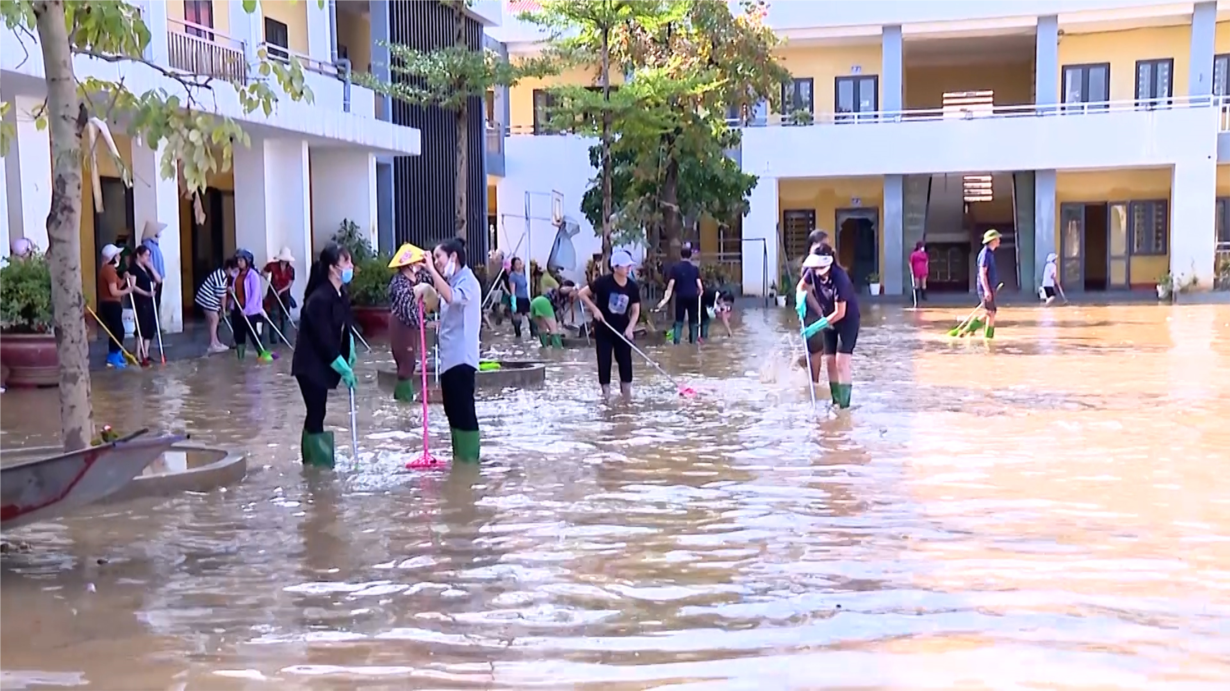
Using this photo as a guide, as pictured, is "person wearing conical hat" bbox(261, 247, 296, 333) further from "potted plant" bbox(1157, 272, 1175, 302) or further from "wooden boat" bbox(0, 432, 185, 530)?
"potted plant" bbox(1157, 272, 1175, 302)

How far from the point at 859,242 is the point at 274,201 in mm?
20507

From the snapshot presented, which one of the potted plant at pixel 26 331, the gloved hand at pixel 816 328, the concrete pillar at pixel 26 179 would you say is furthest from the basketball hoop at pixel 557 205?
the gloved hand at pixel 816 328

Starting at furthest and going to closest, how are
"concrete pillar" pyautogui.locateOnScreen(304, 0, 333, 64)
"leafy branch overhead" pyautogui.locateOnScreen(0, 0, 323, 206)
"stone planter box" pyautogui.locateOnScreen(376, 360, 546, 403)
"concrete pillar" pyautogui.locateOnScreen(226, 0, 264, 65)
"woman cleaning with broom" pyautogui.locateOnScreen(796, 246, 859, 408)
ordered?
"concrete pillar" pyautogui.locateOnScreen(304, 0, 333, 64) → "concrete pillar" pyautogui.locateOnScreen(226, 0, 264, 65) → "stone planter box" pyautogui.locateOnScreen(376, 360, 546, 403) → "woman cleaning with broom" pyautogui.locateOnScreen(796, 246, 859, 408) → "leafy branch overhead" pyautogui.locateOnScreen(0, 0, 323, 206)

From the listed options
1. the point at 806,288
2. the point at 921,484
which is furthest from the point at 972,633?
the point at 806,288

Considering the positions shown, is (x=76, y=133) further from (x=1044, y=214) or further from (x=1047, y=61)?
(x=1047, y=61)

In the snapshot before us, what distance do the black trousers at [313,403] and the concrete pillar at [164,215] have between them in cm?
1096

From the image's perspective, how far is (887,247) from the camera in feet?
114

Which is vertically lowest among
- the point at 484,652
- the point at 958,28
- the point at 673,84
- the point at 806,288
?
the point at 484,652

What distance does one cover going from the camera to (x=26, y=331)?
565 inches

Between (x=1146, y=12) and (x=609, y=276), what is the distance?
2537 cm

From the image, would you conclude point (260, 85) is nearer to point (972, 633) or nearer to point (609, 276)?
point (972, 633)

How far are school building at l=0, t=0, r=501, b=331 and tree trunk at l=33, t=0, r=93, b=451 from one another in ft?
28.7

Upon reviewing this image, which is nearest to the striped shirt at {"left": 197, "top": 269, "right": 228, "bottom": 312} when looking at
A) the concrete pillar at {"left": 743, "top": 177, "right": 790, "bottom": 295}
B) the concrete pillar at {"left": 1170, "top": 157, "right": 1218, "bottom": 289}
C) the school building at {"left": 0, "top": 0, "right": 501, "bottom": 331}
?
the school building at {"left": 0, "top": 0, "right": 501, "bottom": 331}

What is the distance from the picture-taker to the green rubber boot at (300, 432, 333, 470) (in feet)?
30.2
